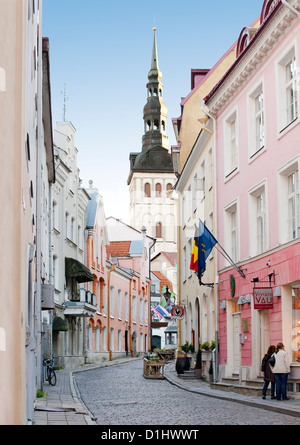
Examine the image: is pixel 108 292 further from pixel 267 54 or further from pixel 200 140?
pixel 267 54

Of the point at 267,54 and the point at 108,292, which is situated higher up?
the point at 267,54

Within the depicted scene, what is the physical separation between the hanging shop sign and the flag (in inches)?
313

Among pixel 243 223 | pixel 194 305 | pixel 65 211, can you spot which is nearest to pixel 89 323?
pixel 65 211

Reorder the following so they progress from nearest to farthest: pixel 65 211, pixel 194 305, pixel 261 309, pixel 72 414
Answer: pixel 72 414 < pixel 261 309 < pixel 194 305 < pixel 65 211

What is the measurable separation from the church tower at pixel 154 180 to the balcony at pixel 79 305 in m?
73.6

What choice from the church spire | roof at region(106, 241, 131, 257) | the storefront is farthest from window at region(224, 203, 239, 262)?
the church spire

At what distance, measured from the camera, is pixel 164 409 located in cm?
1554

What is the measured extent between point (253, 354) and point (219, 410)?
5.58 m

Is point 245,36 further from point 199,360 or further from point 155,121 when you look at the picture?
point 155,121

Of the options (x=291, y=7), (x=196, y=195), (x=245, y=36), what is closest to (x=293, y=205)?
(x=291, y=7)

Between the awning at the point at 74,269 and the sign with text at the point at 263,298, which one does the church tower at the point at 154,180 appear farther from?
the sign with text at the point at 263,298

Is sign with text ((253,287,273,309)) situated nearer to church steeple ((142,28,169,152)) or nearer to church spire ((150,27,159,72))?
church steeple ((142,28,169,152))

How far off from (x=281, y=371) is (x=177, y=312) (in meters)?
15.7

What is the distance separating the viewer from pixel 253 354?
20.8m
